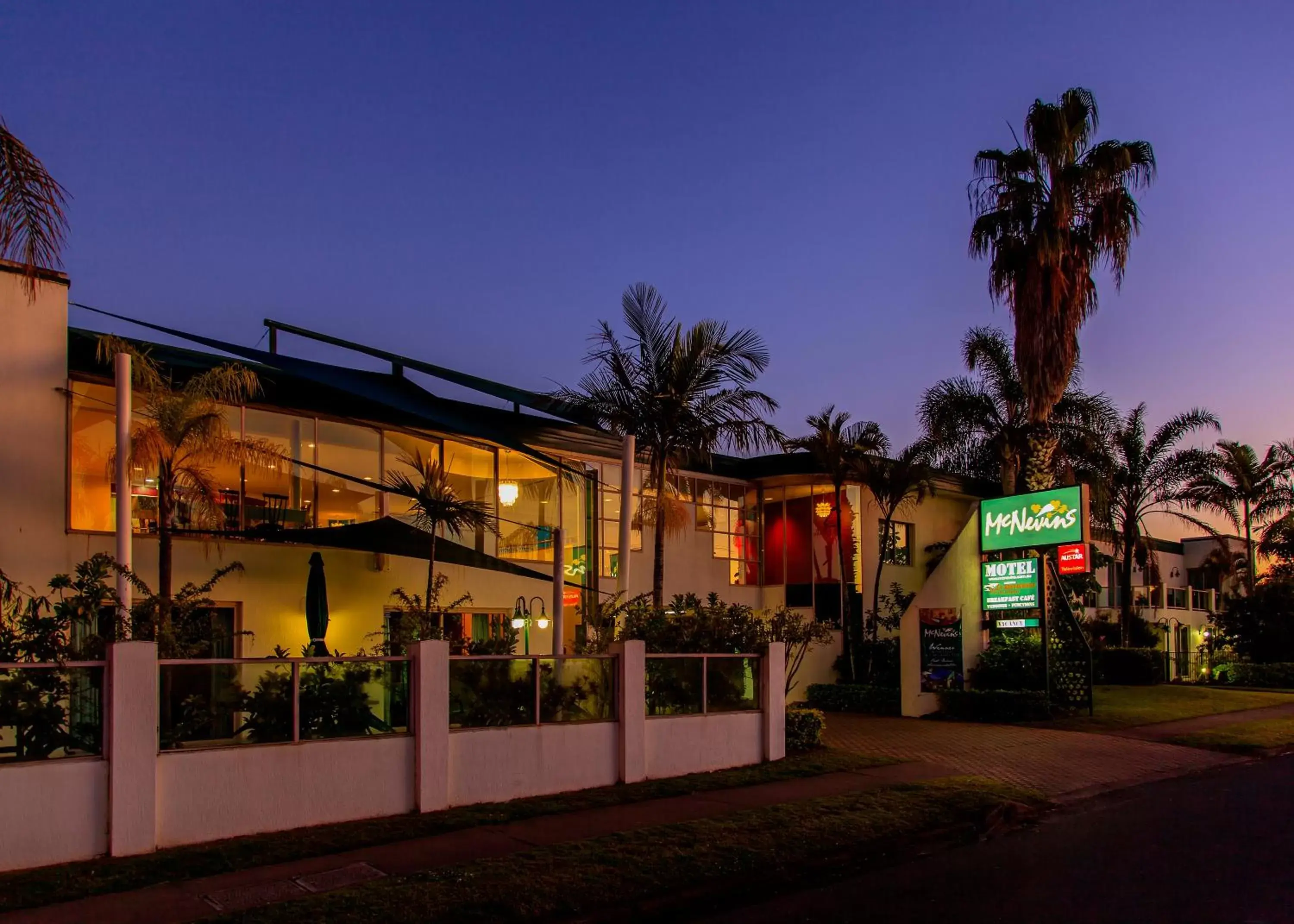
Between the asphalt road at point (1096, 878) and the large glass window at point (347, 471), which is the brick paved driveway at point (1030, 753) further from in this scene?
the large glass window at point (347, 471)

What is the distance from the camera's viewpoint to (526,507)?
21.1 meters

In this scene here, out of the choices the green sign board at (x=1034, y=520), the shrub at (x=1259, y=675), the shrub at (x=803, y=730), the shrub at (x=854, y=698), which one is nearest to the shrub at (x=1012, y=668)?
the shrub at (x=854, y=698)

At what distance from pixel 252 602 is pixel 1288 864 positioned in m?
13.6

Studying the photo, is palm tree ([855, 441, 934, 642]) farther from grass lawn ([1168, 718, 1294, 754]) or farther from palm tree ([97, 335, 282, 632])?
palm tree ([97, 335, 282, 632])

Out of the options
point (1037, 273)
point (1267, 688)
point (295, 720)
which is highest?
point (1037, 273)

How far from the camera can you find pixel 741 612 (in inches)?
639

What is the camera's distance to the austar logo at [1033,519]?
20.8 meters

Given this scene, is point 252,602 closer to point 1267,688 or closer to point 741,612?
point 741,612

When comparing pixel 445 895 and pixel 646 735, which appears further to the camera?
pixel 646 735

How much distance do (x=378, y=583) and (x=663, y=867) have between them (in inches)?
407

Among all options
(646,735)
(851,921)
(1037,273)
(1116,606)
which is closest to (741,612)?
(646,735)

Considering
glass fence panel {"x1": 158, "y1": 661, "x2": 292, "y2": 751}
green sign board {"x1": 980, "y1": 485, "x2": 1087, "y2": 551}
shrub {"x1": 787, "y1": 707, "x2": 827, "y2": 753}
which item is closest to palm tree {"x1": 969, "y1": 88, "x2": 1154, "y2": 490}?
green sign board {"x1": 980, "y1": 485, "x2": 1087, "y2": 551}

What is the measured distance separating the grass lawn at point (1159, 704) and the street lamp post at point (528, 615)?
31.4 ft

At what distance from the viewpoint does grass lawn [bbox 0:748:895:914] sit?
8.42 metres
